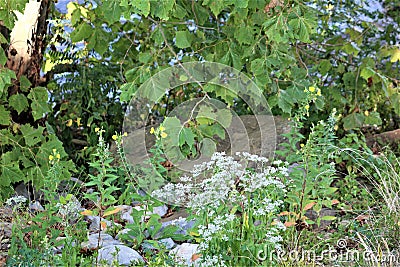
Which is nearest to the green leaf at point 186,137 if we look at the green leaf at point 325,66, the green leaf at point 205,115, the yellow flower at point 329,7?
the green leaf at point 205,115

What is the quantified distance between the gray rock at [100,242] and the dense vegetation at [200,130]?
5 centimetres

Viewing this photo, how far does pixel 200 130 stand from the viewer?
377 cm

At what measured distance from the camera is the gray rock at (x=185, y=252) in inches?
113

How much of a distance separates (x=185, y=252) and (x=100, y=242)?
0.45 meters

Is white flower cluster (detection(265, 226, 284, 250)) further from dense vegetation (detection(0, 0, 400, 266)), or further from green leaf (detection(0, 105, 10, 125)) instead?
green leaf (detection(0, 105, 10, 125))

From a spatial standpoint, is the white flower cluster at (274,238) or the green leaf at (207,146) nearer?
the white flower cluster at (274,238)

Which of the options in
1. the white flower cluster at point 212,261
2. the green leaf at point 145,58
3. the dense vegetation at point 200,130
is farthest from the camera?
the green leaf at point 145,58

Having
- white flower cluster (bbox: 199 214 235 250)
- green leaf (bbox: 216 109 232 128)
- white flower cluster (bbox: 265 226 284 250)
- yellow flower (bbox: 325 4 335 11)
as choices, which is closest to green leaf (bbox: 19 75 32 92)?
green leaf (bbox: 216 109 232 128)

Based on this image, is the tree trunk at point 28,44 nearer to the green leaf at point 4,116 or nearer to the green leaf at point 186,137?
the green leaf at point 4,116

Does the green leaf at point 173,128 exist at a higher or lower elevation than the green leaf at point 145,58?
lower

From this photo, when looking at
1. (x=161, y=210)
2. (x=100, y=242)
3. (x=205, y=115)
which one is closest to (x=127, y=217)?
(x=161, y=210)

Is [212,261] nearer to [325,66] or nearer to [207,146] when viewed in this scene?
[207,146]

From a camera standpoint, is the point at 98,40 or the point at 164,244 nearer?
the point at 164,244

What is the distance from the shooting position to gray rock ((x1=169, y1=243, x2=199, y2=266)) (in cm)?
286
